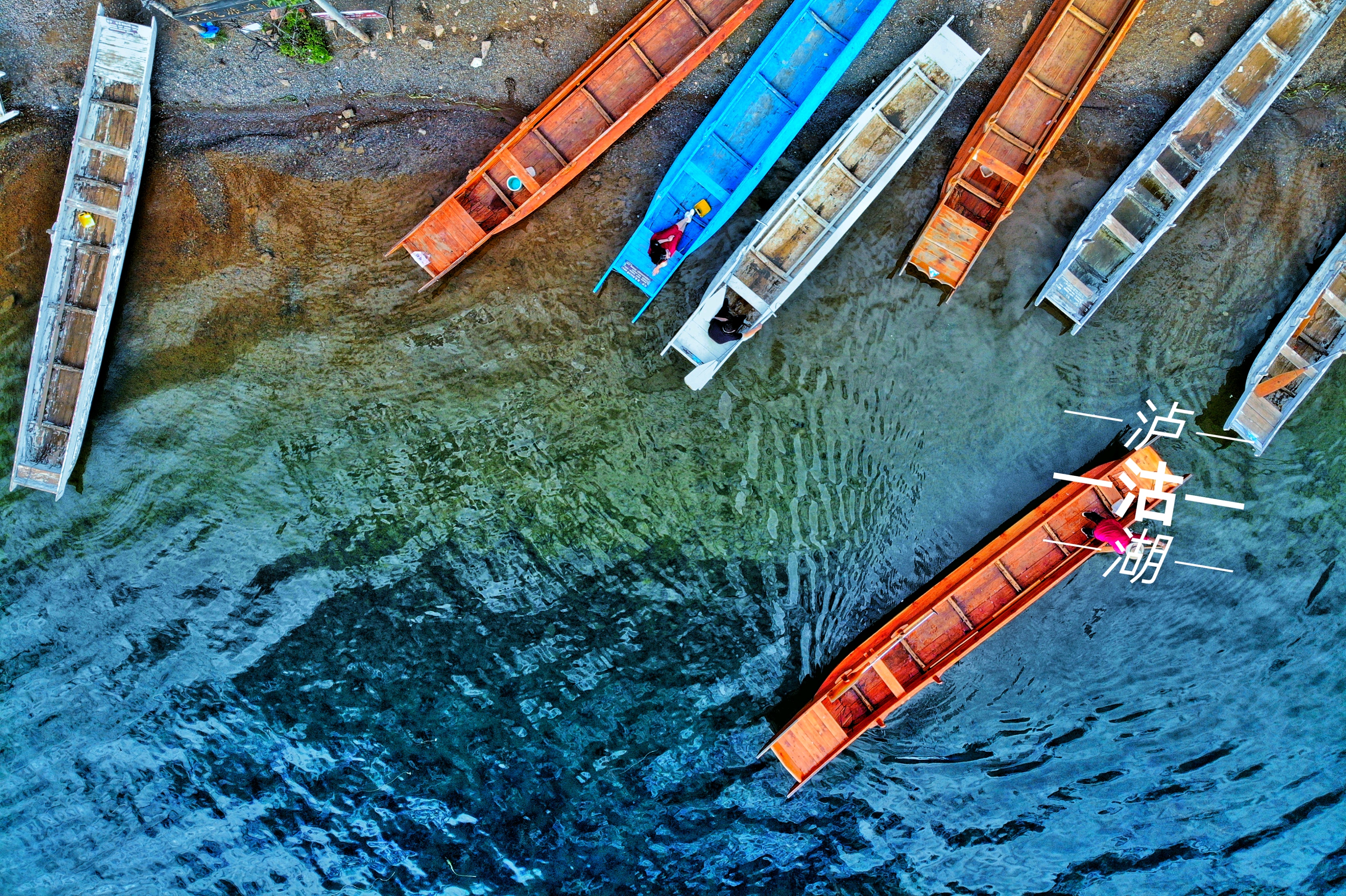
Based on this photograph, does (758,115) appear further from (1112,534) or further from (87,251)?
(87,251)

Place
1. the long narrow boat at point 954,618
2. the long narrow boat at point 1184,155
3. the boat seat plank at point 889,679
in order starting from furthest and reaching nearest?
the long narrow boat at point 954,618, the boat seat plank at point 889,679, the long narrow boat at point 1184,155

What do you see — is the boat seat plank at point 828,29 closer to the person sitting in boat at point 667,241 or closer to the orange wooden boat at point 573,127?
the orange wooden boat at point 573,127

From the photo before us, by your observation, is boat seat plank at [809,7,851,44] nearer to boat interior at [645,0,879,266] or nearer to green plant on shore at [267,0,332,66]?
boat interior at [645,0,879,266]

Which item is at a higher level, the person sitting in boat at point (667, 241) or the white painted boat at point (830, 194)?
the person sitting in boat at point (667, 241)

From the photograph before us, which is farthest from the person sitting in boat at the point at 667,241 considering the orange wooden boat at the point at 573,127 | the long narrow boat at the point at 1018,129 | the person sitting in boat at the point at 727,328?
the long narrow boat at the point at 1018,129

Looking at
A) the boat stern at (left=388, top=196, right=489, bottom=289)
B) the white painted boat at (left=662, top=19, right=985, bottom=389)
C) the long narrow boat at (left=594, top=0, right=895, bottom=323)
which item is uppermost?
the boat stern at (left=388, top=196, right=489, bottom=289)

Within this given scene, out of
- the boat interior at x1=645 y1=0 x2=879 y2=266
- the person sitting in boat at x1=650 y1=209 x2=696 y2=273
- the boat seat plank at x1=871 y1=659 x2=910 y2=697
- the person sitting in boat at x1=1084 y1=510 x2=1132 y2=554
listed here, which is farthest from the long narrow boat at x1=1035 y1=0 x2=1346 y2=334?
the boat seat plank at x1=871 y1=659 x2=910 y2=697
